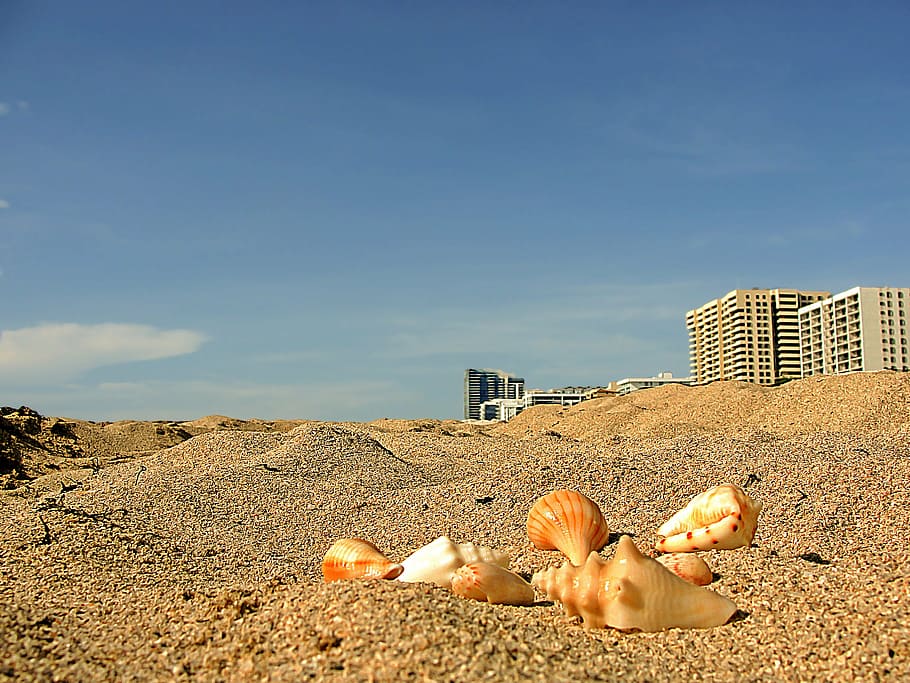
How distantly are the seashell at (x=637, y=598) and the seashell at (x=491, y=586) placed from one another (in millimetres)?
336

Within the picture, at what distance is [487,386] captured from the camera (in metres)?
147

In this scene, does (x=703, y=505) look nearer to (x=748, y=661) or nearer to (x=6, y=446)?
(x=748, y=661)

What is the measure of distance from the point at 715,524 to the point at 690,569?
84cm

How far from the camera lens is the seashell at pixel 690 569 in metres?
3.49

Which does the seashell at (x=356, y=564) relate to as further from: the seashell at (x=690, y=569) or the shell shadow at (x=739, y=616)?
the shell shadow at (x=739, y=616)

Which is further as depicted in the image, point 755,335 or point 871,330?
point 755,335

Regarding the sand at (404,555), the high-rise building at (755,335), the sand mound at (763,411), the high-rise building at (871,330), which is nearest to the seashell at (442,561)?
the sand at (404,555)

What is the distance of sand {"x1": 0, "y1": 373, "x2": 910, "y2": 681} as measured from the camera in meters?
2.46

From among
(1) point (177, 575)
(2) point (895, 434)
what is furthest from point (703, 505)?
(2) point (895, 434)

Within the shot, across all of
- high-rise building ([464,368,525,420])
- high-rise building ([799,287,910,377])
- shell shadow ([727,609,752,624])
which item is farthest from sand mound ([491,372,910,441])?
high-rise building ([464,368,525,420])

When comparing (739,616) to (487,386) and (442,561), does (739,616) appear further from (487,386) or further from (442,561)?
(487,386)

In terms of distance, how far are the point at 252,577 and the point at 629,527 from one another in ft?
8.50

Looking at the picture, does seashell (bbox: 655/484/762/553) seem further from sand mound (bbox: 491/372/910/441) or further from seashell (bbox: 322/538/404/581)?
sand mound (bbox: 491/372/910/441)

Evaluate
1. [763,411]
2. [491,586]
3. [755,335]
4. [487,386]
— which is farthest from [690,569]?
[487,386]
